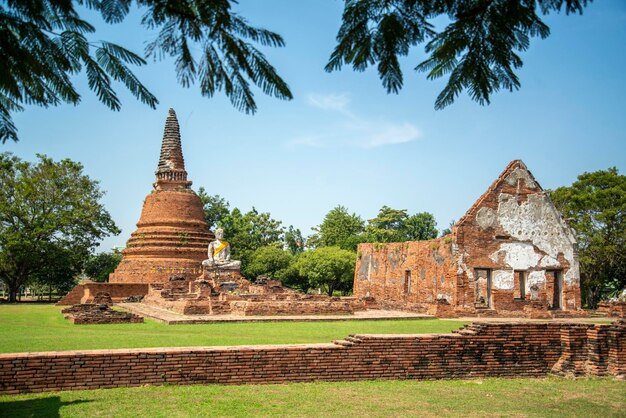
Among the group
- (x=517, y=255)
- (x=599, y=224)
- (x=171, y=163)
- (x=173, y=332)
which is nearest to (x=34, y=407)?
(x=173, y=332)

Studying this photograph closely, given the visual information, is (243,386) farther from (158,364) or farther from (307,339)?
(307,339)

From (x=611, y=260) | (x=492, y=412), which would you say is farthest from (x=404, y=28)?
(x=611, y=260)

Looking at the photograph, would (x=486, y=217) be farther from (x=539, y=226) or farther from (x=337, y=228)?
(x=337, y=228)

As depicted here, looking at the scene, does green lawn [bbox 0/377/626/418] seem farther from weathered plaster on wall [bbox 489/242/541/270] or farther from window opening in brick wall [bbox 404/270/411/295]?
window opening in brick wall [bbox 404/270/411/295]

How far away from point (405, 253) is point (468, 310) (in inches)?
229

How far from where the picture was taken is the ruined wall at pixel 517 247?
2128 centimetres

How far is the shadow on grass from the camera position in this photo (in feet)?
20.7

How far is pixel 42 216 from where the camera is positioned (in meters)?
29.6

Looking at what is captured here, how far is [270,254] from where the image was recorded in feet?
129

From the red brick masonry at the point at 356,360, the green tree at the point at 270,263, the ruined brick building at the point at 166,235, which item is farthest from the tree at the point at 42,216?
the red brick masonry at the point at 356,360

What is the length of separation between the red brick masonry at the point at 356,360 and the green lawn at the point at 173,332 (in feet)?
7.93

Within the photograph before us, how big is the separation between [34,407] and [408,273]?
766 inches

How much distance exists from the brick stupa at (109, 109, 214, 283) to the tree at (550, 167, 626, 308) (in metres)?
17.7

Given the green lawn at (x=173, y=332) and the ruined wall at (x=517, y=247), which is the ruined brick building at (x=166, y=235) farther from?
the ruined wall at (x=517, y=247)
